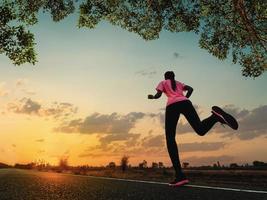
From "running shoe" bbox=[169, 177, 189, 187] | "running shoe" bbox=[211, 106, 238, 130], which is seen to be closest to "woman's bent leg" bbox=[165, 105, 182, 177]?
"running shoe" bbox=[169, 177, 189, 187]

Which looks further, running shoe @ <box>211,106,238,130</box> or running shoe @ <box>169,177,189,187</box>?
running shoe @ <box>169,177,189,187</box>

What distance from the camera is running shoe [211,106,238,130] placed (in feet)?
27.4

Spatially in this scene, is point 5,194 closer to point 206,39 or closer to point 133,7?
point 133,7

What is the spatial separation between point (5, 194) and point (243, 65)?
16.9m

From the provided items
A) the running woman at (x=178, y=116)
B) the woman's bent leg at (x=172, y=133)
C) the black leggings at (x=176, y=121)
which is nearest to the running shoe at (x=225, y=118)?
the running woman at (x=178, y=116)

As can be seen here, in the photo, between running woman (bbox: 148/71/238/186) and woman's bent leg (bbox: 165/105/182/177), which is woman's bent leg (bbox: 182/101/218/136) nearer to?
running woman (bbox: 148/71/238/186)

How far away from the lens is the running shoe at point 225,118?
836cm

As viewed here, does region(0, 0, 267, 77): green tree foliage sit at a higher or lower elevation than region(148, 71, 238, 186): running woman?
higher

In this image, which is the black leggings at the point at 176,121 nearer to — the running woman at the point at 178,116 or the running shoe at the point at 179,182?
the running woman at the point at 178,116

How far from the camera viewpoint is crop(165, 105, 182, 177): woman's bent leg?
27.7 feet

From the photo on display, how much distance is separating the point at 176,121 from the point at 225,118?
0.98 meters

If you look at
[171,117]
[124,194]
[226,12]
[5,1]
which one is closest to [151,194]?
[124,194]

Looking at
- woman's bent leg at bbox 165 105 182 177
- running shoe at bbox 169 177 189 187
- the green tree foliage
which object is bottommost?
running shoe at bbox 169 177 189 187

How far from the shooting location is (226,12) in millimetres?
20406
